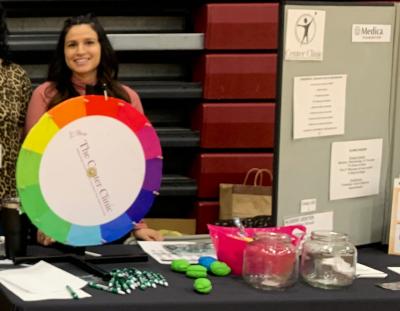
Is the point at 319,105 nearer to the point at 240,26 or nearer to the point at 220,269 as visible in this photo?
the point at 220,269

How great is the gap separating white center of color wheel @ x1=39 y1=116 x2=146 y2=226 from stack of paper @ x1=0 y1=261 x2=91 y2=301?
0.14 meters

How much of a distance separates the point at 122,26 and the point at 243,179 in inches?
43.2

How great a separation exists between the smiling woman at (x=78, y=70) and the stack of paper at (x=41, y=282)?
1021 mm

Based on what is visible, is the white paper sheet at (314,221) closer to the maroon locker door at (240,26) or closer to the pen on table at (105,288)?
the pen on table at (105,288)

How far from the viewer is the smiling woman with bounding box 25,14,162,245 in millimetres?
2768

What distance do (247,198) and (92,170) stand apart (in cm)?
202

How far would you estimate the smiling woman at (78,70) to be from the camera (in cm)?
277

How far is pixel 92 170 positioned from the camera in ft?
6.07

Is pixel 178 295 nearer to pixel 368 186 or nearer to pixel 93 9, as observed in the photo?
pixel 368 186

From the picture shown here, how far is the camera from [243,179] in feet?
13.4

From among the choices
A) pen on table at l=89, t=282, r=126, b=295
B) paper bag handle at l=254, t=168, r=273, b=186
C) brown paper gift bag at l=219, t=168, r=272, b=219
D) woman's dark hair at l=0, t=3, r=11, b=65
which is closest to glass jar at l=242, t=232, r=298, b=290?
pen on table at l=89, t=282, r=126, b=295

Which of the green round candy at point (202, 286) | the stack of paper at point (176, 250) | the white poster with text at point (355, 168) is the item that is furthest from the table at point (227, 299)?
the white poster with text at point (355, 168)

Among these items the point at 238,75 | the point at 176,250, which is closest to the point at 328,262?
the point at 176,250

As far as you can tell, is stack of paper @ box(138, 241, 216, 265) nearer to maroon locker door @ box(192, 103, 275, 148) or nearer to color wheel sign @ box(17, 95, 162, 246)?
color wheel sign @ box(17, 95, 162, 246)
